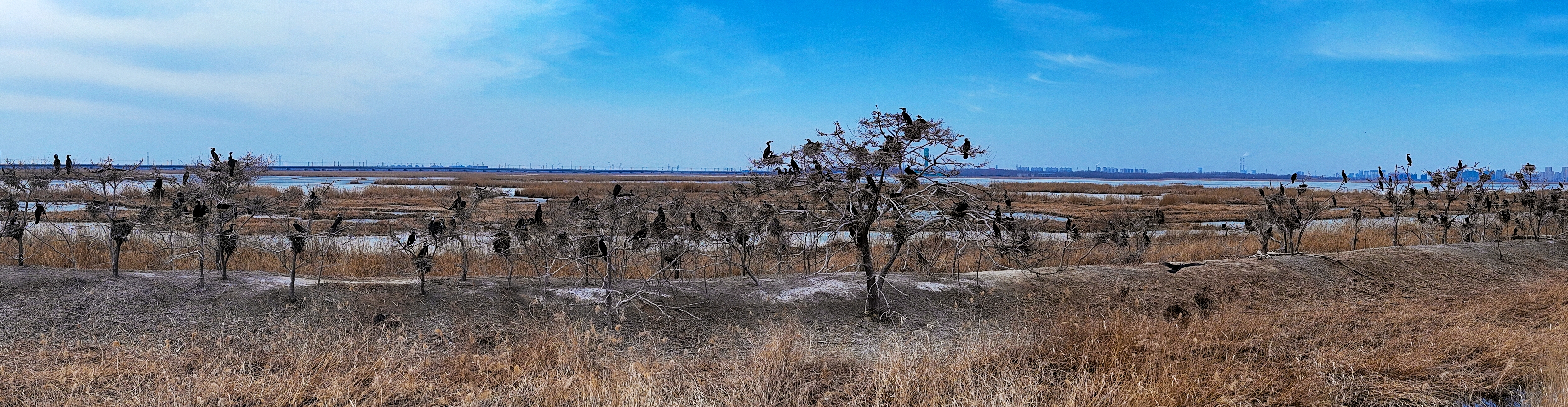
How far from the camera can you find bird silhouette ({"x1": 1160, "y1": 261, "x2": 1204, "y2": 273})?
11711mm

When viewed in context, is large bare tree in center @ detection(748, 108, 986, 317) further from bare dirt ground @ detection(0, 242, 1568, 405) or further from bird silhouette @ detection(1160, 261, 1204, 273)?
bird silhouette @ detection(1160, 261, 1204, 273)

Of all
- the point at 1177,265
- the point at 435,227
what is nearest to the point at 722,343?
the point at 435,227

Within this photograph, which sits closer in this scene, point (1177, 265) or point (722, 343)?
point (722, 343)

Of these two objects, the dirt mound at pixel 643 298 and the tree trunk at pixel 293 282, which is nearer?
the dirt mound at pixel 643 298

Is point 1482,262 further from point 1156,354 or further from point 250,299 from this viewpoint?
point 250,299

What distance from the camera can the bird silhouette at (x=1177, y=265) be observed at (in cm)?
1171

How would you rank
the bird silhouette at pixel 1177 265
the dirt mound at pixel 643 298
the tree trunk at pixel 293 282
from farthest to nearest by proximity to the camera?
the bird silhouette at pixel 1177 265 < the tree trunk at pixel 293 282 < the dirt mound at pixel 643 298

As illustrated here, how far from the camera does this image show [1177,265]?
39.2 feet

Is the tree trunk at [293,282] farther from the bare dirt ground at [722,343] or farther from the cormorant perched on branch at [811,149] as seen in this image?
the cormorant perched on branch at [811,149]

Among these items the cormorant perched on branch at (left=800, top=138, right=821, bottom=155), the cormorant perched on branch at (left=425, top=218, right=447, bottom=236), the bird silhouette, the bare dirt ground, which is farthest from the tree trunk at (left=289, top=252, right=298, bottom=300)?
the bird silhouette

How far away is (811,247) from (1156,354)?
11.5ft

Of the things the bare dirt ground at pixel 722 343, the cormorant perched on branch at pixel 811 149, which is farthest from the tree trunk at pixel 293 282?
the cormorant perched on branch at pixel 811 149

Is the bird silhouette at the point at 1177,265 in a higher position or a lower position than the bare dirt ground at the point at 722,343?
higher

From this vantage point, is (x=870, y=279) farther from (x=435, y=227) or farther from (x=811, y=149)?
(x=435, y=227)
